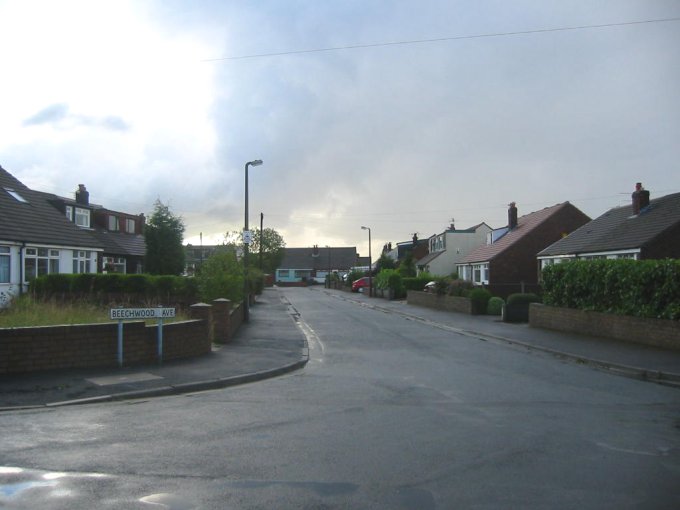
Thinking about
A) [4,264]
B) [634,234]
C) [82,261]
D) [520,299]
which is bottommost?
[520,299]

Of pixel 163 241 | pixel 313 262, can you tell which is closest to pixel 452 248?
pixel 163 241

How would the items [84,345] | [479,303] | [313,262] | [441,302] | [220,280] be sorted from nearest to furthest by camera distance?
1. [84,345]
2. [220,280]
3. [479,303]
4. [441,302]
5. [313,262]

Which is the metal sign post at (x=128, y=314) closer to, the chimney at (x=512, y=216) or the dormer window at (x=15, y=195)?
the dormer window at (x=15, y=195)

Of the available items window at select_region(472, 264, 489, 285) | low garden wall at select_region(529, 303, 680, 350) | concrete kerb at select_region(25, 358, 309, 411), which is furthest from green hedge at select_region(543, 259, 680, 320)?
window at select_region(472, 264, 489, 285)

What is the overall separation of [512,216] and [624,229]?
19.5 m

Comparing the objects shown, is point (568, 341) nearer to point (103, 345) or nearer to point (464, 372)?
point (464, 372)

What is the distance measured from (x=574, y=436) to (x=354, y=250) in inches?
4793

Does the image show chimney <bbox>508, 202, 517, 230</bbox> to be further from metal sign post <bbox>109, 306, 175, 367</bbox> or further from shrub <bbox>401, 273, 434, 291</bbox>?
metal sign post <bbox>109, 306, 175, 367</bbox>

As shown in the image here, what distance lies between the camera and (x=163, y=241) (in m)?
48.4

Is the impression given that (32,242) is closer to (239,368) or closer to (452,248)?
(239,368)

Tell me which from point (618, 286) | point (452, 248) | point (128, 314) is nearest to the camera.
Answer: point (128, 314)

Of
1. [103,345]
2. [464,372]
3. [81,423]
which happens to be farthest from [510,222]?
[81,423]

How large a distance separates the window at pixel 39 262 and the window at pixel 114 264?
12591mm

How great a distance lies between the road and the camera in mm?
5160
